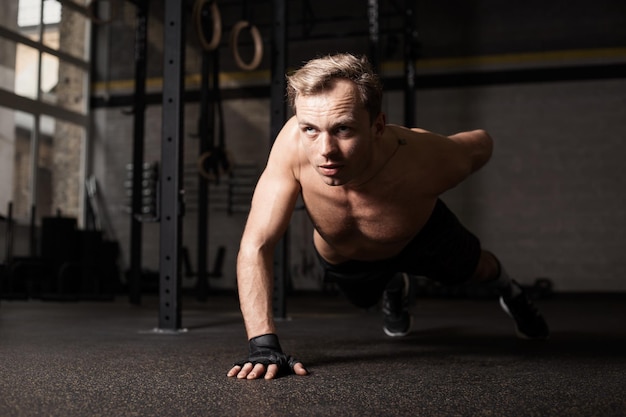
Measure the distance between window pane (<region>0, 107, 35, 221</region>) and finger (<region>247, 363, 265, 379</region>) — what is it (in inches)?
269

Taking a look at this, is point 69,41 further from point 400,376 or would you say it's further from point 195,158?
point 400,376

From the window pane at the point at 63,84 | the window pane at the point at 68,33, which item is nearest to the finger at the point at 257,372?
the window pane at the point at 63,84

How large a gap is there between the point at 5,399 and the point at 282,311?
269 centimetres

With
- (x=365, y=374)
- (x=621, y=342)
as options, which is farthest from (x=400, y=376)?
(x=621, y=342)

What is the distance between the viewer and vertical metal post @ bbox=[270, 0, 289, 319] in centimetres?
416

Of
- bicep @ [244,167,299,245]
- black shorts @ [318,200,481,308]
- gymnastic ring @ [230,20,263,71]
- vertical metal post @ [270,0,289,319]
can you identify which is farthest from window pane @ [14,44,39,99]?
bicep @ [244,167,299,245]

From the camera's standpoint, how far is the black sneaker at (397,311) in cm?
303

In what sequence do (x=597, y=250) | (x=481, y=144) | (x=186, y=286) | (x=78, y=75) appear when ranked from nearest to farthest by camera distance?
(x=481, y=144)
(x=597, y=250)
(x=186, y=286)
(x=78, y=75)

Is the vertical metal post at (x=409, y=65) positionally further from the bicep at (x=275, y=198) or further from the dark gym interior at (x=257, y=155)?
the bicep at (x=275, y=198)

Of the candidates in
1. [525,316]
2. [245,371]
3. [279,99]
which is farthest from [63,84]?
[245,371]

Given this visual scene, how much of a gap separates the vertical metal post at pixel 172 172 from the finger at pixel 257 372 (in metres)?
1.61

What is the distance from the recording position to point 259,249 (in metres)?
1.98

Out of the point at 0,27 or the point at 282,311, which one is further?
the point at 0,27

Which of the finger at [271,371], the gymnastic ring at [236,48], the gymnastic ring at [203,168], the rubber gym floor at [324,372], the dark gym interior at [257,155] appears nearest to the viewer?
the rubber gym floor at [324,372]
